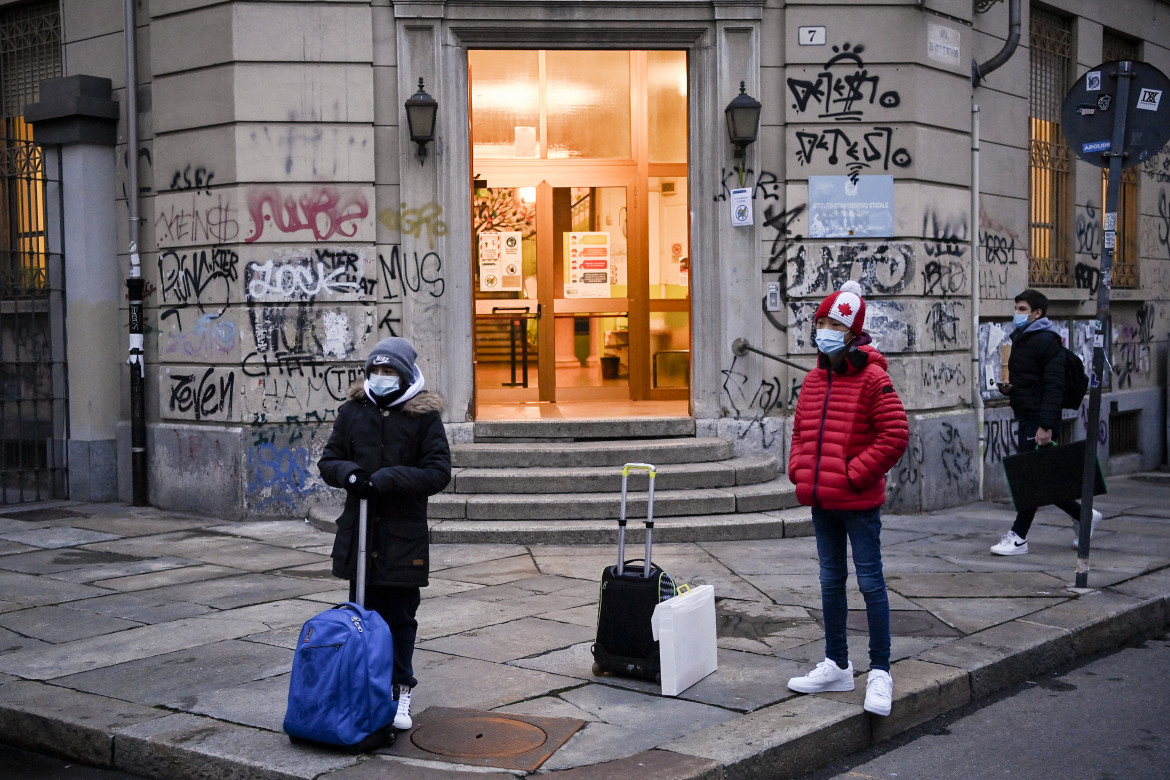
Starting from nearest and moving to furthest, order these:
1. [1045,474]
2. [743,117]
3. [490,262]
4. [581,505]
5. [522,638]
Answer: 1. [522,638]
2. [1045,474]
3. [581,505]
4. [743,117]
5. [490,262]

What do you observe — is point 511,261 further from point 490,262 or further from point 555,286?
point 555,286

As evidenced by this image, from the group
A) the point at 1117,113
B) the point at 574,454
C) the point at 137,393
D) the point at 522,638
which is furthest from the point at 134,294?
the point at 1117,113

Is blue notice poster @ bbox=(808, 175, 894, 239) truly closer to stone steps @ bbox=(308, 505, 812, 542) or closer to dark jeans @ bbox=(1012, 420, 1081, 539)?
dark jeans @ bbox=(1012, 420, 1081, 539)

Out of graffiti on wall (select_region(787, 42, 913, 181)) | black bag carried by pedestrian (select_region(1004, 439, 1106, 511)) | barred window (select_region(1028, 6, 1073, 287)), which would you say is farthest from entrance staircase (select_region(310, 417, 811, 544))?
barred window (select_region(1028, 6, 1073, 287))

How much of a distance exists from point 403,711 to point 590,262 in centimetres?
889

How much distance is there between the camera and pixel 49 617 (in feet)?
22.9

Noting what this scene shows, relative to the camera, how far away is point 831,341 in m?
5.35

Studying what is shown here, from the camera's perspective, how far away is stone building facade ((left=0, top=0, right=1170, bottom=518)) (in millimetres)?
10344

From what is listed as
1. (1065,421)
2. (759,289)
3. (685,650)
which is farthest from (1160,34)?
(685,650)

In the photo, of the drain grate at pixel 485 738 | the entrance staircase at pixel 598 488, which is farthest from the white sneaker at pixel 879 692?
the entrance staircase at pixel 598 488

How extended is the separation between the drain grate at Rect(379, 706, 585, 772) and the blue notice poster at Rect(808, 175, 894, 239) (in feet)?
22.4

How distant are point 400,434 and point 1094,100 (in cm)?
550

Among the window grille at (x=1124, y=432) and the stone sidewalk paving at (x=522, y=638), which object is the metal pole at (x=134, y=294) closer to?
the stone sidewalk paving at (x=522, y=638)

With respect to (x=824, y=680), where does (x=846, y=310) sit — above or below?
above
